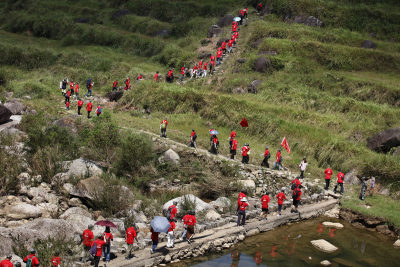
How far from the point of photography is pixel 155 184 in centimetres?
2550

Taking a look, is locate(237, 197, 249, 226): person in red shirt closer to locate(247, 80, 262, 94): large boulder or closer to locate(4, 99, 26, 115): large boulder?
locate(247, 80, 262, 94): large boulder

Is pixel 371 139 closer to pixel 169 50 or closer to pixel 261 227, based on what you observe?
pixel 261 227

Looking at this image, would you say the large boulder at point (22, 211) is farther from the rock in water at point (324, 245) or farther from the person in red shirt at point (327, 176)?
the person in red shirt at point (327, 176)

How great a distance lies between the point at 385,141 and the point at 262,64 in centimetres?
1562

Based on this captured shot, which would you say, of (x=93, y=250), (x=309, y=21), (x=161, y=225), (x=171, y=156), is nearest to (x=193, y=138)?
(x=171, y=156)

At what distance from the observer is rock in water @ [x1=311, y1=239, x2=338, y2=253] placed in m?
19.1

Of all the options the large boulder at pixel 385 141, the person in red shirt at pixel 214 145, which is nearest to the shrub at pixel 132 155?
the person in red shirt at pixel 214 145

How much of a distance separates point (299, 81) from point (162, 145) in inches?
644

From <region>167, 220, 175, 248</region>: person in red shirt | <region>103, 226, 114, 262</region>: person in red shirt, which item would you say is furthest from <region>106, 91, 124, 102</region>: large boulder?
<region>103, 226, 114, 262</region>: person in red shirt

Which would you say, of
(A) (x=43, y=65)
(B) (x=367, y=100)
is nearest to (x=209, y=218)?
(B) (x=367, y=100)

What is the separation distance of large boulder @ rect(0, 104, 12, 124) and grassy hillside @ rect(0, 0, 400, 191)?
2964 mm

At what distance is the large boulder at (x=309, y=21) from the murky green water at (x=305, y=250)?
33.4 meters

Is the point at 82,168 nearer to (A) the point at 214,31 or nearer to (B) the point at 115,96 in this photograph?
(B) the point at 115,96

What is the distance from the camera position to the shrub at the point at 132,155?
2523 centimetres
